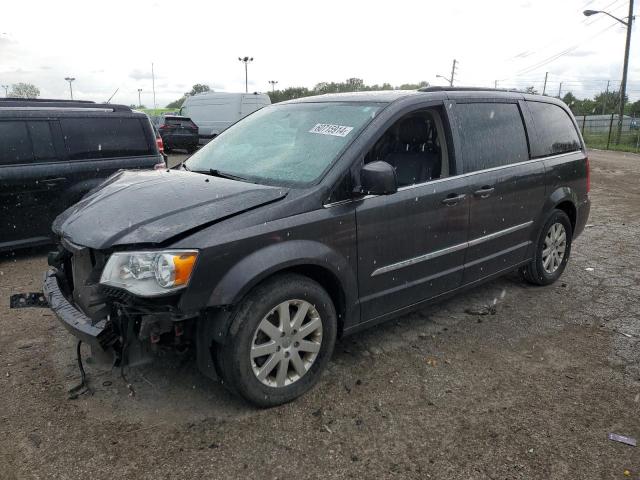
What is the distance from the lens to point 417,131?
379 cm

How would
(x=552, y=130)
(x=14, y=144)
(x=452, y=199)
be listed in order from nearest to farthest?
1. (x=452, y=199)
2. (x=552, y=130)
3. (x=14, y=144)

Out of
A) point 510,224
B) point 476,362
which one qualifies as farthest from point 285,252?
point 510,224

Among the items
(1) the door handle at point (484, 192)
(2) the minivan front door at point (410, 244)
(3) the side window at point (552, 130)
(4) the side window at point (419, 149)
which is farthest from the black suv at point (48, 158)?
(3) the side window at point (552, 130)

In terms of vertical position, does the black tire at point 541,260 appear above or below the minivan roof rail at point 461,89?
below

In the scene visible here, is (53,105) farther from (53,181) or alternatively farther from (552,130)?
(552,130)

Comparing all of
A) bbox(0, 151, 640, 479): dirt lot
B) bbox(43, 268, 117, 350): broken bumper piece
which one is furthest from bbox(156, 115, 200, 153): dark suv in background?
bbox(43, 268, 117, 350): broken bumper piece

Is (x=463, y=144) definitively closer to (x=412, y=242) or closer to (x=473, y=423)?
(x=412, y=242)

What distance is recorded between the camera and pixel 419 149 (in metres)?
3.81

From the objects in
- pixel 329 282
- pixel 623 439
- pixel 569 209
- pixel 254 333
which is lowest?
pixel 623 439

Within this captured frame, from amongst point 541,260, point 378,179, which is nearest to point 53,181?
point 378,179

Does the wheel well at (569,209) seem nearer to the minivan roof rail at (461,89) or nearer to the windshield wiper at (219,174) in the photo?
the minivan roof rail at (461,89)

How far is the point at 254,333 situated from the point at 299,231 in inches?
24.1

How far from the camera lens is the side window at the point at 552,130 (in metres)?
4.74

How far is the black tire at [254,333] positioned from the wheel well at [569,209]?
3.09 m
